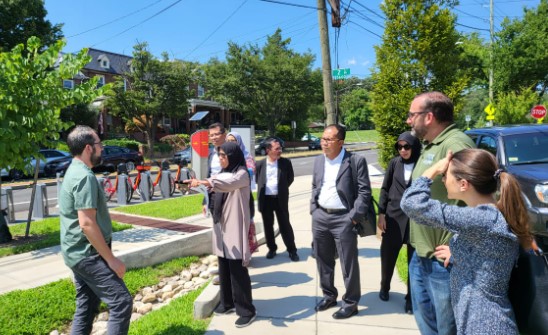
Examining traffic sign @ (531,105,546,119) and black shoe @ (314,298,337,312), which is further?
traffic sign @ (531,105,546,119)

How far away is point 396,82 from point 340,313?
9028 mm

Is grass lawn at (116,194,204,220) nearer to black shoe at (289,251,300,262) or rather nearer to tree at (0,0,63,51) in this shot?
black shoe at (289,251,300,262)

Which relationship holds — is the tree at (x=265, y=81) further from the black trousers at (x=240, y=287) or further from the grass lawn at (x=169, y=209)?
the black trousers at (x=240, y=287)

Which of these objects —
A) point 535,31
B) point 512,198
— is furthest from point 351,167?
point 535,31

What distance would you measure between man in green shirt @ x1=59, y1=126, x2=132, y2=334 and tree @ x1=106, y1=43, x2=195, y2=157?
2769cm

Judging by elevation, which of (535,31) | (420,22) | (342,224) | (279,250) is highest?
(535,31)

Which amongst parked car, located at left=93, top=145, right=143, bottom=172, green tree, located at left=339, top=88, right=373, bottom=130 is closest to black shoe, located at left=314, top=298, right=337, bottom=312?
parked car, located at left=93, top=145, right=143, bottom=172

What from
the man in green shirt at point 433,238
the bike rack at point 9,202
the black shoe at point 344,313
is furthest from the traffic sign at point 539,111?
the bike rack at point 9,202

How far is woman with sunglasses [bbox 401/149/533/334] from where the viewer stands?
192 centimetres

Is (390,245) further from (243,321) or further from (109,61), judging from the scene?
(109,61)

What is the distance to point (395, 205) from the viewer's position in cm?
442

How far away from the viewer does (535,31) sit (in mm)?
25062

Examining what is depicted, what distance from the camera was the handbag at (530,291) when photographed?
1.83 m

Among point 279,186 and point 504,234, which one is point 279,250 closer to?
point 279,186
